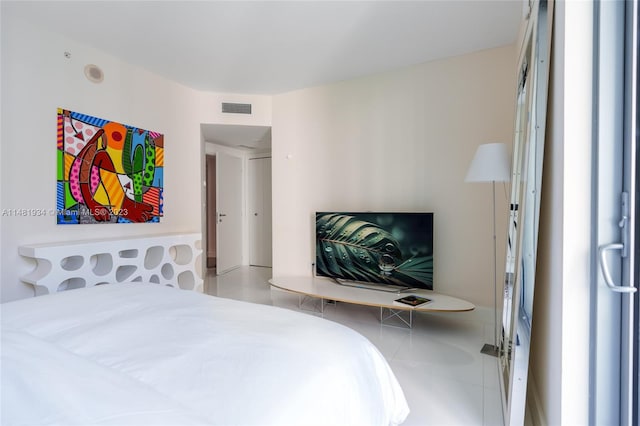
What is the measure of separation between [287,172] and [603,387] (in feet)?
11.9

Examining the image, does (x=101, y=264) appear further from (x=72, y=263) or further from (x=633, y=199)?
(x=633, y=199)

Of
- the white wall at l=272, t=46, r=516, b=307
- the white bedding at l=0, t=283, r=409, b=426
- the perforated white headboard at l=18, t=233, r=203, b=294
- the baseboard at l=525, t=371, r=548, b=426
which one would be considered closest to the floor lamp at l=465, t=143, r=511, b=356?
the white wall at l=272, t=46, r=516, b=307

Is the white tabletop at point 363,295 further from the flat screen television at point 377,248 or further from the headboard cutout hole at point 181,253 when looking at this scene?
the headboard cutout hole at point 181,253

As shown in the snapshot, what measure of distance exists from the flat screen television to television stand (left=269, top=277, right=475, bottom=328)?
130mm

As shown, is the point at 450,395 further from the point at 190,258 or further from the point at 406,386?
the point at 190,258

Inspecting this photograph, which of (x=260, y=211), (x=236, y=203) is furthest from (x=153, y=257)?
(x=260, y=211)

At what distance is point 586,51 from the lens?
102 cm

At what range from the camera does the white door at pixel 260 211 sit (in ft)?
19.6

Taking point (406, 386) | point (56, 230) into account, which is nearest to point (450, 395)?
point (406, 386)

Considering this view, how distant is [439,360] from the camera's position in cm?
229

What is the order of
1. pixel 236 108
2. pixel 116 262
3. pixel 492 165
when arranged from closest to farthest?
pixel 492 165 < pixel 116 262 < pixel 236 108

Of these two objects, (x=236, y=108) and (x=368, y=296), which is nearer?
(x=368, y=296)

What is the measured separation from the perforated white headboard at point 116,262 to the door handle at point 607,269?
322 centimetres

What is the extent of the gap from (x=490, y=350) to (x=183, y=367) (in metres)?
2.33
